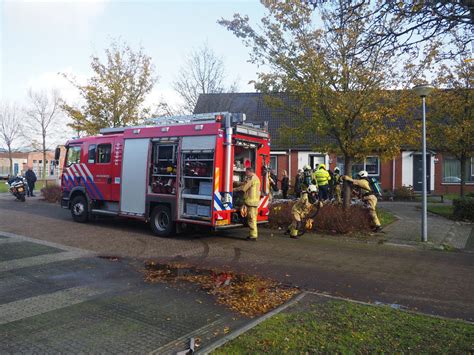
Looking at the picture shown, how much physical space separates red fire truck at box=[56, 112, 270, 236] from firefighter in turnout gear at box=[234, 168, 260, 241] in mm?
307

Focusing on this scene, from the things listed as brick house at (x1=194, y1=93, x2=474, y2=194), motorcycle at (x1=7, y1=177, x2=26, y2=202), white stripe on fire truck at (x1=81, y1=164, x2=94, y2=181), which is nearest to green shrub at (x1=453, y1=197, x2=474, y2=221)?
brick house at (x1=194, y1=93, x2=474, y2=194)

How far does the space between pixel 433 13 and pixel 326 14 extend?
676cm

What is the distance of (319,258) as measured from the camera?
821 centimetres

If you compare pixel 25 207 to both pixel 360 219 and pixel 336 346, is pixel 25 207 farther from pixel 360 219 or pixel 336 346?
pixel 336 346

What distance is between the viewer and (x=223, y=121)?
9.35 m

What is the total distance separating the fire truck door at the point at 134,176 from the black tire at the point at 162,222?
43cm

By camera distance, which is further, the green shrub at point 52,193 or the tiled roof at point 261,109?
the green shrub at point 52,193

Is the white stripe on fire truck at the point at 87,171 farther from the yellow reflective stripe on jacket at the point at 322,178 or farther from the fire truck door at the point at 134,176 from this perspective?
the yellow reflective stripe on jacket at the point at 322,178

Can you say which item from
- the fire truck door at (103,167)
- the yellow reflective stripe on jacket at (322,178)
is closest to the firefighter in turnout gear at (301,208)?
the yellow reflective stripe on jacket at (322,178)

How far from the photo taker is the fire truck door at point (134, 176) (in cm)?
1078

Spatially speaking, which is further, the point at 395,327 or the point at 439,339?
the point at 395,327

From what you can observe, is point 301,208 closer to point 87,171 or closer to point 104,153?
point 104,153

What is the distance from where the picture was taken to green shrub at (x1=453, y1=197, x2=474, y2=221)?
43.5 feet

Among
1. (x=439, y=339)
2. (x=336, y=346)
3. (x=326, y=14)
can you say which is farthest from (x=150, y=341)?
(x=326, y=14)
